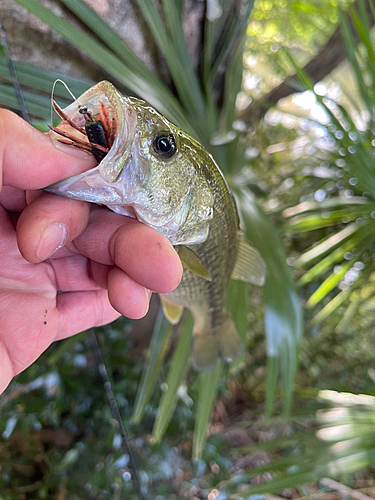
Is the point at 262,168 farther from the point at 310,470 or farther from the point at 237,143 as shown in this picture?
the point at 310,470

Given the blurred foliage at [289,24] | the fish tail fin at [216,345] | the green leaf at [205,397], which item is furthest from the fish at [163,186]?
the blurred foliage at [289,24]

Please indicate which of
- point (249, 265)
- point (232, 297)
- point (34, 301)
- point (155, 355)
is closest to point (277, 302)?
point (232, 297)

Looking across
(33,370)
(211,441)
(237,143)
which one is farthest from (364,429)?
(33,370)

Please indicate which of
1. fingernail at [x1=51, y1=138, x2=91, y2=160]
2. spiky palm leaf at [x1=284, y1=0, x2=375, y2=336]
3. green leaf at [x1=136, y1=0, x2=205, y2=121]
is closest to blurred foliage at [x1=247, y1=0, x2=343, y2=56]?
spiky palm leaf at [x1=284, y1=0, x2=375, y2=336]

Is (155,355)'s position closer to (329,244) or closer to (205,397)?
(205,397)

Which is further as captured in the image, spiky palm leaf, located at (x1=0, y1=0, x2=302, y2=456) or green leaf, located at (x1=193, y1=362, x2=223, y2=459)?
green leaf, located at (x1=193, y1=362, x2=223, y2=459)

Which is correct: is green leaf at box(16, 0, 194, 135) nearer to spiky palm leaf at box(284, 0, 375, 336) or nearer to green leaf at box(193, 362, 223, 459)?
spiky palm leaf at box(284, 0, 375, 336)
